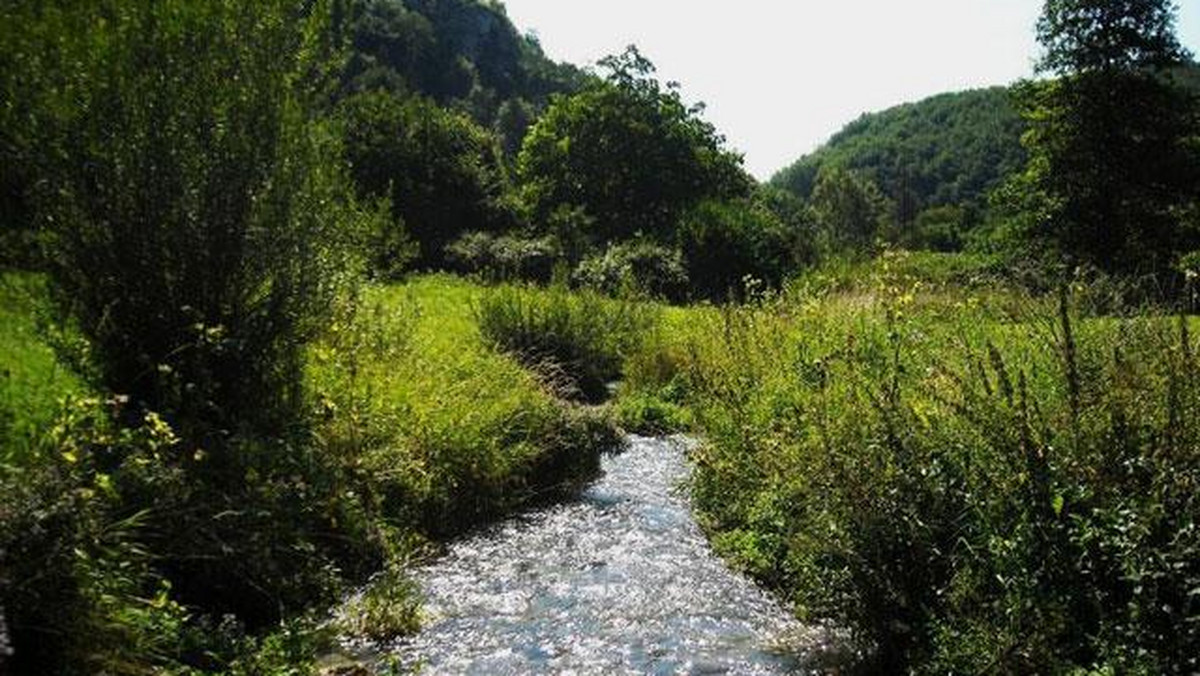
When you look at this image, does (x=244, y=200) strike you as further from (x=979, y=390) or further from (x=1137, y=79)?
(x=1137, y=79)

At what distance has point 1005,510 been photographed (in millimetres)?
4762

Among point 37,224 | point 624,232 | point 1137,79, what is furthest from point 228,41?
point 624,232

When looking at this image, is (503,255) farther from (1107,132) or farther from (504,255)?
(1107,132)

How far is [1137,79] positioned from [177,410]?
33.9 metres

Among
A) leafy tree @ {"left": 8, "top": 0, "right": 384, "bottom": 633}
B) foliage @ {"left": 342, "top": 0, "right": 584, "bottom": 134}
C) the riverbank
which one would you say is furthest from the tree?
foliage @ {"left": 342, "top": 0, "right": 584, "bottom": 134}

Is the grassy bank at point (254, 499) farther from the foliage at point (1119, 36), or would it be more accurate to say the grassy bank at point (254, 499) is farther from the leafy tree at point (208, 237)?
the foliage at point (1119, 36)

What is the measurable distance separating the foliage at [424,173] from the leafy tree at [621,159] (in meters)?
5.74

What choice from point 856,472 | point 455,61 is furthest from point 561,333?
point 455,61

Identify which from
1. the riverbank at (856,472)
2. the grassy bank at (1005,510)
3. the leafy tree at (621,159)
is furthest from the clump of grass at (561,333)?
the leafy tree at (621,159)

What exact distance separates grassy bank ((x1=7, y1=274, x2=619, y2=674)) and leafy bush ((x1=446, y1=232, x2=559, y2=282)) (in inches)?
710

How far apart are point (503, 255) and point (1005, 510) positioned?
25342 millimetres

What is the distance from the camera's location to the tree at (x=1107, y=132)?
31031 mm

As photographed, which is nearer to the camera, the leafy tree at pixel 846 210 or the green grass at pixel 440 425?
the green grass at pixel 440 425

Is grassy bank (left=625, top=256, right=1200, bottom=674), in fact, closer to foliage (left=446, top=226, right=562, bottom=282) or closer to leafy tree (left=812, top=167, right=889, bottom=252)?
foliage (left=446, top=226, right=562, bottom=282)
